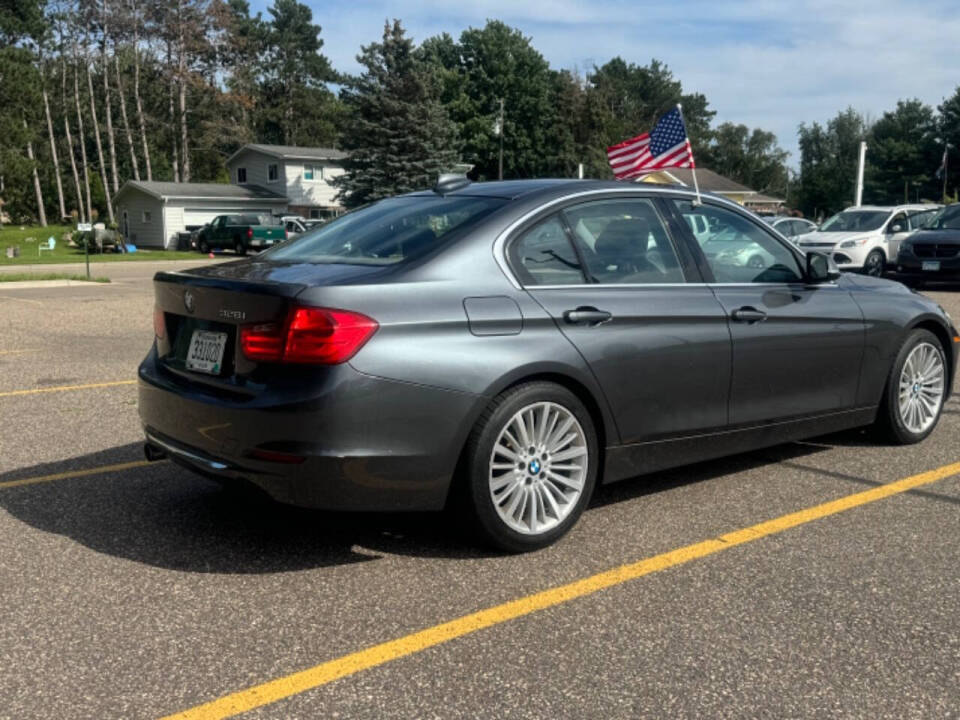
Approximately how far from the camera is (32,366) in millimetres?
9156

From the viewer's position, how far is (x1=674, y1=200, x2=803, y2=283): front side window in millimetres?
4938

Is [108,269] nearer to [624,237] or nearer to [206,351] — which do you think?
[206,351]

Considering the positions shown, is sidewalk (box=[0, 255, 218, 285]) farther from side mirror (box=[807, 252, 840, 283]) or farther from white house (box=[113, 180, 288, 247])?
side mirror (box=[807, 252, 840, 283])

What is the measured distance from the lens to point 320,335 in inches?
142

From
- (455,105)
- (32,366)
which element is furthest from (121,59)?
(32,366)

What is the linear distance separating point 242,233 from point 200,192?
13998mm

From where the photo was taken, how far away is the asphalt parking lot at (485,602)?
2.91 meters

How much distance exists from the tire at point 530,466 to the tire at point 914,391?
8.07 feet

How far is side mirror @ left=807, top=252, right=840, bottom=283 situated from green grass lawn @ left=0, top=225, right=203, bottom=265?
3350 cm

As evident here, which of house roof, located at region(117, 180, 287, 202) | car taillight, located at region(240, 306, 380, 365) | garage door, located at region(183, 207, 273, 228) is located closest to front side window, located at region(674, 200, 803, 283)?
car taillight, located at region(240, 306, 380, 365)

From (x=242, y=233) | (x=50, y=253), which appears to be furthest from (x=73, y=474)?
(x=50, y=253)

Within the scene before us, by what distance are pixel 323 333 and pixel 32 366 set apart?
664 cm

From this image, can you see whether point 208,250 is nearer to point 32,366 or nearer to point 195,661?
point 32,366

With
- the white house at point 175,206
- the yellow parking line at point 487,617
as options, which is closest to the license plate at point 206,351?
the yellow parking line at point 487,617
